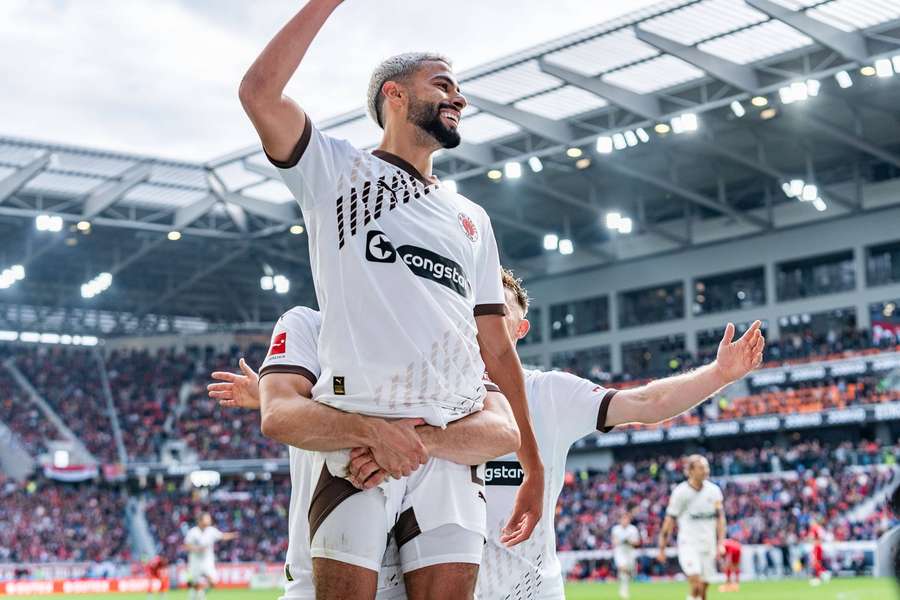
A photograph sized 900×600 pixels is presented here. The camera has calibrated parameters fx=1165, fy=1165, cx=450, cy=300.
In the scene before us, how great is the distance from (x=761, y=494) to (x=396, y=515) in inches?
1519

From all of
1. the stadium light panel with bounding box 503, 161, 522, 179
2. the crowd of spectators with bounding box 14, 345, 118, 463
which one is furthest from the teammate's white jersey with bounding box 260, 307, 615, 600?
the crowd of spectators with bounding box 14, 345, 118, 463

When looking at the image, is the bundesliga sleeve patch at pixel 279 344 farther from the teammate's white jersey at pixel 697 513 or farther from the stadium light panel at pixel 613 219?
the stadium light panel at pixel 613 219

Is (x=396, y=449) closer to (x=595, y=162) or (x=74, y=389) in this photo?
(x=595, y=162)

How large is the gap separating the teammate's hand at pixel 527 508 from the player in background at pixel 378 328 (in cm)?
43

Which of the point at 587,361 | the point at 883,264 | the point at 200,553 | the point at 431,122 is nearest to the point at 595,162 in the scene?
the point at 883,264

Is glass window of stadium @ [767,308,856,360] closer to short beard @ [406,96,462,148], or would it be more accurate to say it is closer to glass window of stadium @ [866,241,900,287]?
glass window of stadium @ [866,241,900,287]

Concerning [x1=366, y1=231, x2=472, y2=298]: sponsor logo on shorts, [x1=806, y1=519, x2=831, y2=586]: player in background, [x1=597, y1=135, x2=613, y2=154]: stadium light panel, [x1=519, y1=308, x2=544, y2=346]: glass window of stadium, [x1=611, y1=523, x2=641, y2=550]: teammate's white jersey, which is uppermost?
[x1=597, y1=135, x2=613, y2=154]: stadium light panel

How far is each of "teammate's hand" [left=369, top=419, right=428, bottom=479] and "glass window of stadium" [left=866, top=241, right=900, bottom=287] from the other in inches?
1818

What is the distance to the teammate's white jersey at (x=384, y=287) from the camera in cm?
353

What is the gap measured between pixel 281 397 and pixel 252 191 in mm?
41026

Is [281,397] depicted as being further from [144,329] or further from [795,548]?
[144,329]

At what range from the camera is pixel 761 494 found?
40125 mm

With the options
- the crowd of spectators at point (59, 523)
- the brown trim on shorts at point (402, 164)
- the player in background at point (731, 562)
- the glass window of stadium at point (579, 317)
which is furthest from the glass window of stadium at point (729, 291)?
the brown trim on shorts at point (402, 164)

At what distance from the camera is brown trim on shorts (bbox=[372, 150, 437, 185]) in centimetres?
385
